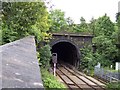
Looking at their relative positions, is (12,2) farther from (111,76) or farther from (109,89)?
(111,76)

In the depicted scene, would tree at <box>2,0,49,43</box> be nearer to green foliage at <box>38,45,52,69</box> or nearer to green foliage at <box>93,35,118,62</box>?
green foliage at <box>38,45,52,69</box>

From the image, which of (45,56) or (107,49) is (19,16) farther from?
(107,49)

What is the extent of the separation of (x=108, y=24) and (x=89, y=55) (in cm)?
899

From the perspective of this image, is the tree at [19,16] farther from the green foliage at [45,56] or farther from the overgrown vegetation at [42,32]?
the green foliage at [45,56]

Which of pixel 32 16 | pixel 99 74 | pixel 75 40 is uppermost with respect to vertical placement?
pixel 32 16

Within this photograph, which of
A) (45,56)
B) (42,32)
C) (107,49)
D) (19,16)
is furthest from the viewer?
(107,49)

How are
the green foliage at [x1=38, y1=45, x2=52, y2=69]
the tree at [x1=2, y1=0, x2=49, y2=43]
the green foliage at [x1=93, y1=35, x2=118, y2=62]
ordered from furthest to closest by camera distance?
1. the green foliage at [x1=93, y1=35, x2=118, y2=62]
2. the green foliage at [x1=38, y1=45, x2=52, y2=69]
3. the tree at [x1=2, y1=0, x2=49, y2=43]

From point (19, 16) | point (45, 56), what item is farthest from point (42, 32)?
point (19, 16)

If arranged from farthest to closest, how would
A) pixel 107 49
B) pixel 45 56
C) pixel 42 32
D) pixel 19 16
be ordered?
pixel 107 49 < pixel 45 56 < pixel 42 32 < pixel 19 16


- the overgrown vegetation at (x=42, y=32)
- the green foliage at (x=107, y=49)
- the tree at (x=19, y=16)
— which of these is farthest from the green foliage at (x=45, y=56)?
the tree at (x=19, y=16)

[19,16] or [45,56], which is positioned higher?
[19,16]

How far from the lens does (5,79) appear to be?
153cm

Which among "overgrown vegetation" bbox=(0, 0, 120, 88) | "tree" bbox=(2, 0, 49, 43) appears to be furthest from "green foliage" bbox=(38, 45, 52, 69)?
"tree" bbox=(2, 0, 49, 43)

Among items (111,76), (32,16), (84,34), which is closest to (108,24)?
(84,34)
